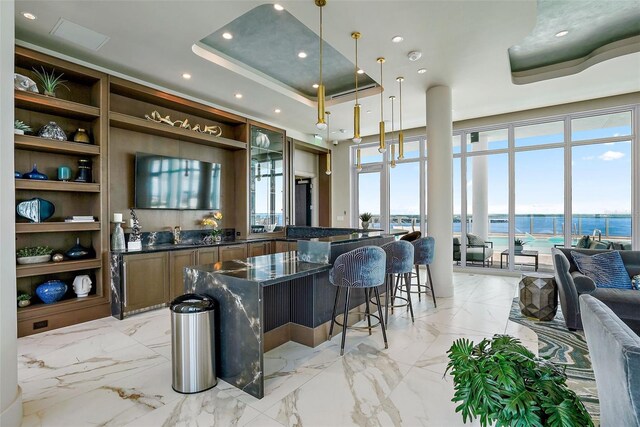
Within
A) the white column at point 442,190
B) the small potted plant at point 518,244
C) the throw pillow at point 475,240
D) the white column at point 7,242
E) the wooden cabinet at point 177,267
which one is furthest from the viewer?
the throw pillow at point 475,240

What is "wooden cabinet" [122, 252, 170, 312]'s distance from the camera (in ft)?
13.3

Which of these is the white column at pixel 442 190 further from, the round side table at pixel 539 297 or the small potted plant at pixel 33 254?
the small potted plant at pixel 33 254

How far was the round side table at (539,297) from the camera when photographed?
3914mm

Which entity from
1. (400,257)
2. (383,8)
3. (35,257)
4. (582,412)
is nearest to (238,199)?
(35,257)

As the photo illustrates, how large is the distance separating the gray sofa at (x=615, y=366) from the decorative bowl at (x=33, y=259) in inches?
199

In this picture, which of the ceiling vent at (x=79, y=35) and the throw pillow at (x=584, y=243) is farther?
the throw pillow at (x=584, y=243)

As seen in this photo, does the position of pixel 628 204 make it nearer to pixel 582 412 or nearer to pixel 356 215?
pixel 356 215

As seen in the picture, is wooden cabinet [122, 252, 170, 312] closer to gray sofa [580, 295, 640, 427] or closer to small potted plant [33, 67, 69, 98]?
small potted plant [33, 67, 69, 98]

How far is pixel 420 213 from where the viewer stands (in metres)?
8.02

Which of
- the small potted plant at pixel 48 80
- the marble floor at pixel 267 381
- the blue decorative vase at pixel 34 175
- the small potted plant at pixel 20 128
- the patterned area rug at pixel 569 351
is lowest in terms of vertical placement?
the patterned area rug at pixel 569 351

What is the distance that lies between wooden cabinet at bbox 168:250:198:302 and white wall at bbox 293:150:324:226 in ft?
14.7

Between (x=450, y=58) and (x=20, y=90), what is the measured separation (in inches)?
205

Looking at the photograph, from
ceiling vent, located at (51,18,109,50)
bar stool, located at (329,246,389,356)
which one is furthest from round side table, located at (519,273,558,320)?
ceiling vent, located at (51,18,109,50)

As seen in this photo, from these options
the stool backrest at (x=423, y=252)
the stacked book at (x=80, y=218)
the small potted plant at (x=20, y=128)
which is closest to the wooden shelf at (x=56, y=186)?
the stacked book at (x=80, y=218)
